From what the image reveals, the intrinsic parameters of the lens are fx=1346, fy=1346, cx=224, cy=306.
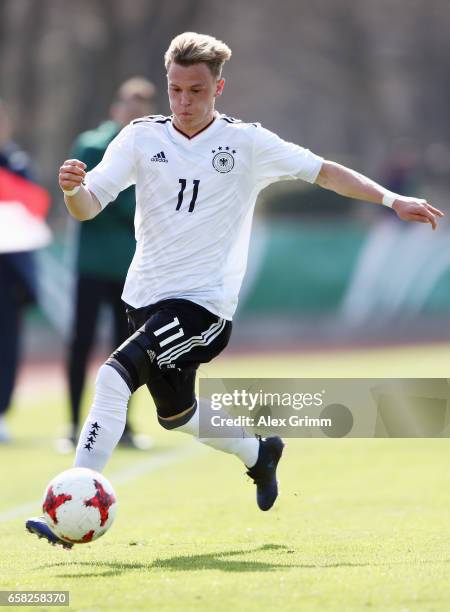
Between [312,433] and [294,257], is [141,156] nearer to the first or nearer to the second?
[312,433]

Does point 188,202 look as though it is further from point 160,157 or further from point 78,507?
point 78,507

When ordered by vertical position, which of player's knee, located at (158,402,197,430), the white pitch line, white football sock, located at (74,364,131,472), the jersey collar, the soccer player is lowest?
the white pitch line

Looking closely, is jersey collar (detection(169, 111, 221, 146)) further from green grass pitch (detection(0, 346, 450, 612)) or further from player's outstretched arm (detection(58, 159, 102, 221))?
green grass pitch (detection(0, 346, 450, 612))

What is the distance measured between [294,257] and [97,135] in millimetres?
14504

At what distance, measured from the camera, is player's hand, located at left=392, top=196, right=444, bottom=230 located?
6363 mm

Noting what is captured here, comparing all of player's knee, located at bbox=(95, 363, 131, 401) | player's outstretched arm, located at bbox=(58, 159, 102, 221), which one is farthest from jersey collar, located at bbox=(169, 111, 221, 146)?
player's knee, located at bbox=(95, 363, 131, 401)

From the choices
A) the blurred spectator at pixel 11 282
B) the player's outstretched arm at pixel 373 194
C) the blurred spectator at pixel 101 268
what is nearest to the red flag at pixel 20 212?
the blurred spectator at pixel 11 282

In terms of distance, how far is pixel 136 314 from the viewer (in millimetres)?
6711

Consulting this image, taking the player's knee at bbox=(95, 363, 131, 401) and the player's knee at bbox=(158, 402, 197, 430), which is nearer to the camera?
the player's knee at bbox=(95, 363, 131, 401)

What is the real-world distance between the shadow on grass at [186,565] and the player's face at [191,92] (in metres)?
2.10

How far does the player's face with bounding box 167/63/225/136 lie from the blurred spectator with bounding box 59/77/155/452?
172 inches

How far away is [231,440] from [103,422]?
40.9 inches

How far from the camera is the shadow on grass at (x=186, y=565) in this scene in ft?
18.9

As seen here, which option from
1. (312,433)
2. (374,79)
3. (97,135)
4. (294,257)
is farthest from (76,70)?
(312,433)
